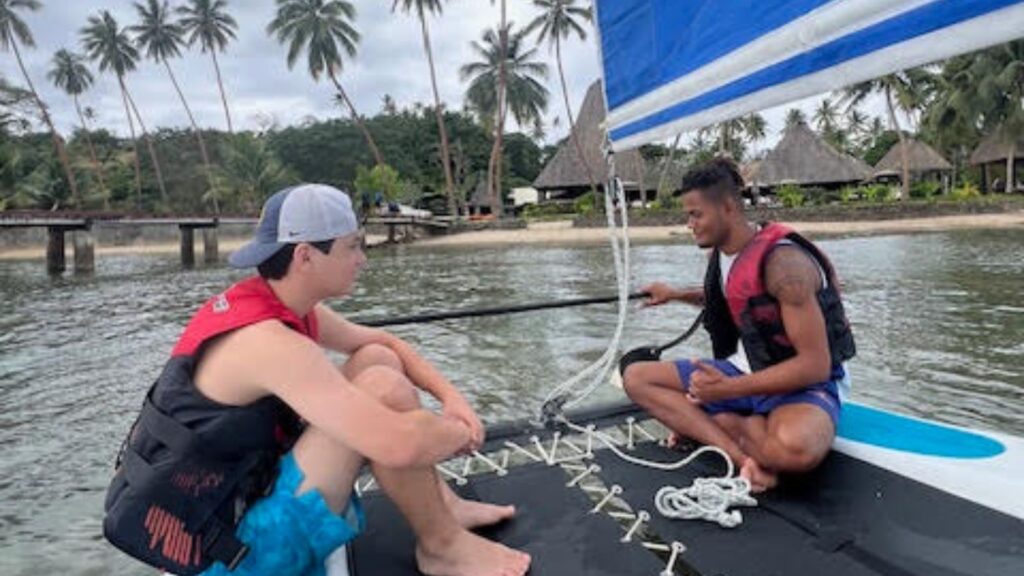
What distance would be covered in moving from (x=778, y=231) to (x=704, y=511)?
0.99m

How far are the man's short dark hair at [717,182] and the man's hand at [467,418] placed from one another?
3.88ft

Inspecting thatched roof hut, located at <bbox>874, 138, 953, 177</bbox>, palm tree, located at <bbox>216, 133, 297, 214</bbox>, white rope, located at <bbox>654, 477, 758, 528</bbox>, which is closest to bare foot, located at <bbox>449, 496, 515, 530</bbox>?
white rope, located at <bbox>654, 477, 758, 528</bbox>

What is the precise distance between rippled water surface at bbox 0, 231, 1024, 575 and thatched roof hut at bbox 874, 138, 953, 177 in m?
23.0

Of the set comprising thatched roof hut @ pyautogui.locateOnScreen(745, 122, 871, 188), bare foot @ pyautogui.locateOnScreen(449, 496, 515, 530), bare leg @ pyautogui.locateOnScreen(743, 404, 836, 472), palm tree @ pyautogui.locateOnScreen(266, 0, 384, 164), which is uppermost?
palm tree @ pyautogui.locateOnScreen(266, 0, 384, 164)

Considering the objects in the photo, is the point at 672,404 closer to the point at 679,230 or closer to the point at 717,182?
the point at 717,182

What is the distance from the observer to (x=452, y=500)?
241 cm

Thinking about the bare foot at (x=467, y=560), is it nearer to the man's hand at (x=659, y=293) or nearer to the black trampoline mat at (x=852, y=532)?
the black trampoline mat at (x=852, y=532)

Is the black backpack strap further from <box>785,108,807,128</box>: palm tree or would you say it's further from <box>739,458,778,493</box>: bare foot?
<box>785,108,807,128</box>: palm tree

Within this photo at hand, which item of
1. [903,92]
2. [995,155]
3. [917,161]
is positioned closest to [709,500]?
A: [903,92]

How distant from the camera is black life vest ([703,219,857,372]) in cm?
265

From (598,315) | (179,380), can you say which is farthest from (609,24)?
(598,315)

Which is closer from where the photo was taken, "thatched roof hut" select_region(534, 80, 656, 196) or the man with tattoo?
the man with tattoo

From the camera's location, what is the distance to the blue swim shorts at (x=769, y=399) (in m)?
2.66

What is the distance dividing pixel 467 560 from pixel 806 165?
42.0 meters
